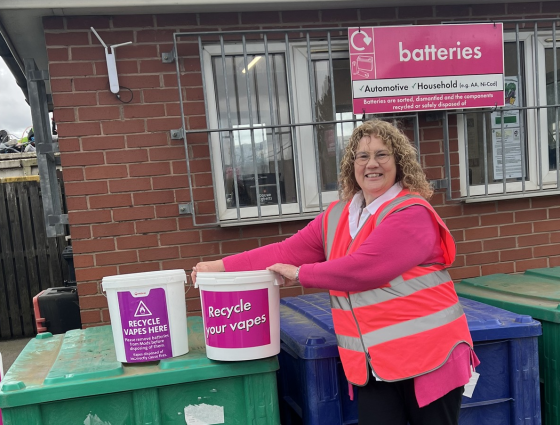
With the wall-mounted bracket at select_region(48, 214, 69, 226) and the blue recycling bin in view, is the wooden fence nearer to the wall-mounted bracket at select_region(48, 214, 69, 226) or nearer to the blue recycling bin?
the wall-mounted bracket at select_region(48, 214, 69, 226)

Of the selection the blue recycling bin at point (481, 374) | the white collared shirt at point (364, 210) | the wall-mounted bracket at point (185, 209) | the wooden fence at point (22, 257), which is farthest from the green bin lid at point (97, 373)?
the wooden fence at point (22, 257)

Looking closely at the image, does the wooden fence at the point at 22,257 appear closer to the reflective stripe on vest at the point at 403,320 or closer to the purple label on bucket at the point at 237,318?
the purple label on bucket at the point at 237,318

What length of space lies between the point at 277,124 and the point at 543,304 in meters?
1.89

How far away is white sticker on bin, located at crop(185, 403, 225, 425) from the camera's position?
2078 mm

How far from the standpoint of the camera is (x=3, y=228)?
21.4 feet

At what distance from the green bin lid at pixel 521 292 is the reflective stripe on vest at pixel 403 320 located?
2.68ft

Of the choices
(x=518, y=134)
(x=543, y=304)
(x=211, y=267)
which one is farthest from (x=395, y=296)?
(x=518, y=134)

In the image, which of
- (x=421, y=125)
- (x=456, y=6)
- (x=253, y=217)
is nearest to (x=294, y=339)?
(x=253, y=217)

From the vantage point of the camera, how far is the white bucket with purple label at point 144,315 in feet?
6.57

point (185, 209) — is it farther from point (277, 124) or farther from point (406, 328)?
point (406, 328)

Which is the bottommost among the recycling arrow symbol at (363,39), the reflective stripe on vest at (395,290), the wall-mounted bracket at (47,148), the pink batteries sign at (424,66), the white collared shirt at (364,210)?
the reflective stripe on vest at (395,290)

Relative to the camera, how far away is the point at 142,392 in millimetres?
2016

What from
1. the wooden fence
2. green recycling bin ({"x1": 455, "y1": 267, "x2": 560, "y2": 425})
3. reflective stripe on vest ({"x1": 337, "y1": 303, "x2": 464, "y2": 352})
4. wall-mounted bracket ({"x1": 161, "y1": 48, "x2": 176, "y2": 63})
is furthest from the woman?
the wooden fence

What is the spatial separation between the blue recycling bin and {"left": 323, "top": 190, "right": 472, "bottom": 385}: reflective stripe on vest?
0.24 meters
